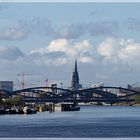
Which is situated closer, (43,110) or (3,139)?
(3,139)

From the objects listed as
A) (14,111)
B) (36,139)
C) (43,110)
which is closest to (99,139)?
(36,139)

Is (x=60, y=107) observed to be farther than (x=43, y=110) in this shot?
Yes

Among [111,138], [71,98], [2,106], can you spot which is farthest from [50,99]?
[111,138]

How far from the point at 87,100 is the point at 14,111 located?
5800cm

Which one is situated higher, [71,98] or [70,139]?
[71,98]

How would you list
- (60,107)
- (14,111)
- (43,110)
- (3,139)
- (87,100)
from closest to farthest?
(3,139) < (14,111) < (43,110) < (60,107) < (87,100)

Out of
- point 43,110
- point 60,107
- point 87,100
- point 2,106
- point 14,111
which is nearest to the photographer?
point 14,111

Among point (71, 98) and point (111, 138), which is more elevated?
point (71, 98)

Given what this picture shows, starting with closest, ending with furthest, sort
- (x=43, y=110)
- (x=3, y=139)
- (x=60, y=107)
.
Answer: (x=3, y=139), (x=43, y=110), (x=60, y=107)

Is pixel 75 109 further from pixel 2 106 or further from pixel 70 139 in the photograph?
pixel 70 139

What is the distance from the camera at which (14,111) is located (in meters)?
133

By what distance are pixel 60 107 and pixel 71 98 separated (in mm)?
25559

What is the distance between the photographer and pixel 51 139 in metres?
50.1

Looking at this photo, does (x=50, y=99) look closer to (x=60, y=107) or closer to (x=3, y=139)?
(x=60, y=107)
